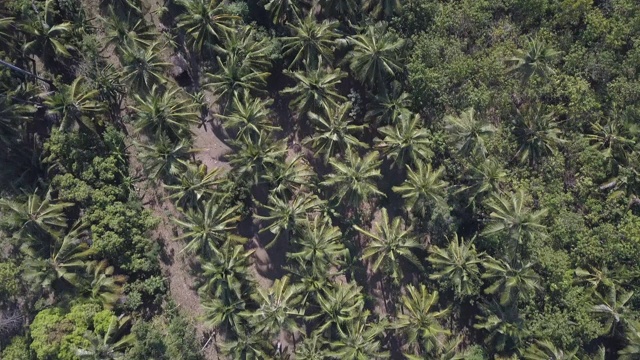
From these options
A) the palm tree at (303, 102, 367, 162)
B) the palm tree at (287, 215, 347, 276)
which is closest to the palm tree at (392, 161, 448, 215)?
the palm tree at (303, 102, 367, 162)

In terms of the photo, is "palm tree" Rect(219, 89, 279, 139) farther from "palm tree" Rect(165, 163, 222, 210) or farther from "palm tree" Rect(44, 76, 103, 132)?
"palm tree" Rect(44, 76, 103, 132)

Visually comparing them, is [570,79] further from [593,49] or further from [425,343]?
[425,343]

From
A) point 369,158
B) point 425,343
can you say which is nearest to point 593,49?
point 369,158

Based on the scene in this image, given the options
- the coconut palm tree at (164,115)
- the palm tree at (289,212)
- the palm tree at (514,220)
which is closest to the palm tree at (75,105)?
the coconut palm tree at (164,115)

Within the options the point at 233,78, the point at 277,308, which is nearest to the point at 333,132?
the point at 233,78

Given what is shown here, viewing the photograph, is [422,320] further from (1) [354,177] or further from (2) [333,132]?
(2) [333,132]
